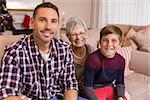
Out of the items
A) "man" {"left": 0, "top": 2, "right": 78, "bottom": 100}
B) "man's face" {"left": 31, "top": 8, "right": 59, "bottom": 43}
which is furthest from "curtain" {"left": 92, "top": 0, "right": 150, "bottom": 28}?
"man's face" {"left": 31, "top": 8, "right": 59, "bottom": 43}

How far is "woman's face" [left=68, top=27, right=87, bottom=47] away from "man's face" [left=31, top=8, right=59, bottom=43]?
44 cm

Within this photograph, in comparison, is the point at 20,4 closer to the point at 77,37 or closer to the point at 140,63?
the point at 140,63

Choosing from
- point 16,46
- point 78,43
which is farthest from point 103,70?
point 16,46

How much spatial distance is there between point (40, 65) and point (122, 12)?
3.38m

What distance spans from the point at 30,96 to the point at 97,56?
541mm

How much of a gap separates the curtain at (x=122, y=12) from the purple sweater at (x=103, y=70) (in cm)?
289

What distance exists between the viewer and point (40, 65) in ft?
5.19

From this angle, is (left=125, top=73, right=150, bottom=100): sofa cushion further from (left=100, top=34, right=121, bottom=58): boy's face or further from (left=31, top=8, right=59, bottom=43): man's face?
(left=31, top=8, right=59, bottom=43): man's face

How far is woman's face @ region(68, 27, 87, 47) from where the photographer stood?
197 centimetres

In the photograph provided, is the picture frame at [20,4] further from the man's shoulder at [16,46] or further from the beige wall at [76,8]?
the man's shoulder at [16,46]

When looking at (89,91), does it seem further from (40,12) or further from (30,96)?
(40,12)

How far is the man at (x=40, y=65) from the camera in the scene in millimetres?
1496

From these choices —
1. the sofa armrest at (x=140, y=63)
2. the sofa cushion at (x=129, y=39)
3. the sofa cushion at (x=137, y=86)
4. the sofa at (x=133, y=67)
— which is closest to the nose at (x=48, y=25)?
the sofa at (x=133, y=67)

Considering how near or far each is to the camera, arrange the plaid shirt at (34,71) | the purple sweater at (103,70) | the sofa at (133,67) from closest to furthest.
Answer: the plaid shirt at (34,71), the purple sweater at (103,70), the sofa at (133,67)
